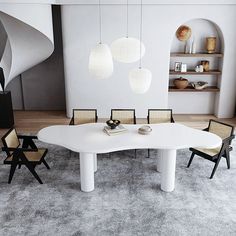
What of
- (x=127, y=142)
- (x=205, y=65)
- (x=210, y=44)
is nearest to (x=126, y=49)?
(x=127, y=142)

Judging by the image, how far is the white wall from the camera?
774 centimetres

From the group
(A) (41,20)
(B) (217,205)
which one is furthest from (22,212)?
(A) (41,20)

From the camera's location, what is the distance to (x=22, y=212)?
466 centimetres

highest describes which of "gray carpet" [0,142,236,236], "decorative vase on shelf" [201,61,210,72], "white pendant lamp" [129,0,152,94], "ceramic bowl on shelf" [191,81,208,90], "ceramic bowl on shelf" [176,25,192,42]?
"ceramic bowl on shelf" [176,25,192,42]

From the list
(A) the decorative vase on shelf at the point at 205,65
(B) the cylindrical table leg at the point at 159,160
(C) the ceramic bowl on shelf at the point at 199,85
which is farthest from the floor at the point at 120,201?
(A) the decorative vase on shelf at the point at 205,65

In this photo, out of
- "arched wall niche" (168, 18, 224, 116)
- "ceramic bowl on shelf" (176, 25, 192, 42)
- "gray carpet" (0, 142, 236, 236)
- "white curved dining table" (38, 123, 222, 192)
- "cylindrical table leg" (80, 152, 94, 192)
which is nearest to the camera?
"gray carpet" (0, 142, 236, 236)

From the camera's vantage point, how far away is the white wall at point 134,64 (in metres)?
7.74

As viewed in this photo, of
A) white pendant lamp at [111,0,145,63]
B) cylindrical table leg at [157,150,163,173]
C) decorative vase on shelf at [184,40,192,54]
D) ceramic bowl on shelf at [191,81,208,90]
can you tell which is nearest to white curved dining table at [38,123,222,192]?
cylindrical table leg at [157,150,163,173]

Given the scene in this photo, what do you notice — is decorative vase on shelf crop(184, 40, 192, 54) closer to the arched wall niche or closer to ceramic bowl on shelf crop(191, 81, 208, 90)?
the arched wall niche

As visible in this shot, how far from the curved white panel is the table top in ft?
8.40

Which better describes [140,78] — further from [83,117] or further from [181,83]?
[181,83]

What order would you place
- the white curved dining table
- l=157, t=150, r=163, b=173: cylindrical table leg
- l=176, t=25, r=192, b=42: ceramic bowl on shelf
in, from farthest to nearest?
1. l=176, t=25, r=192, b=42: ceramic bowl on shelf
2. l=157, t=150, r=163, b=173: cylindrical table leg
3. the white curved dining table

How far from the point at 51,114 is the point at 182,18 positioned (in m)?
4.35

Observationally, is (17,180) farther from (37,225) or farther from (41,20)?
(41,20)
